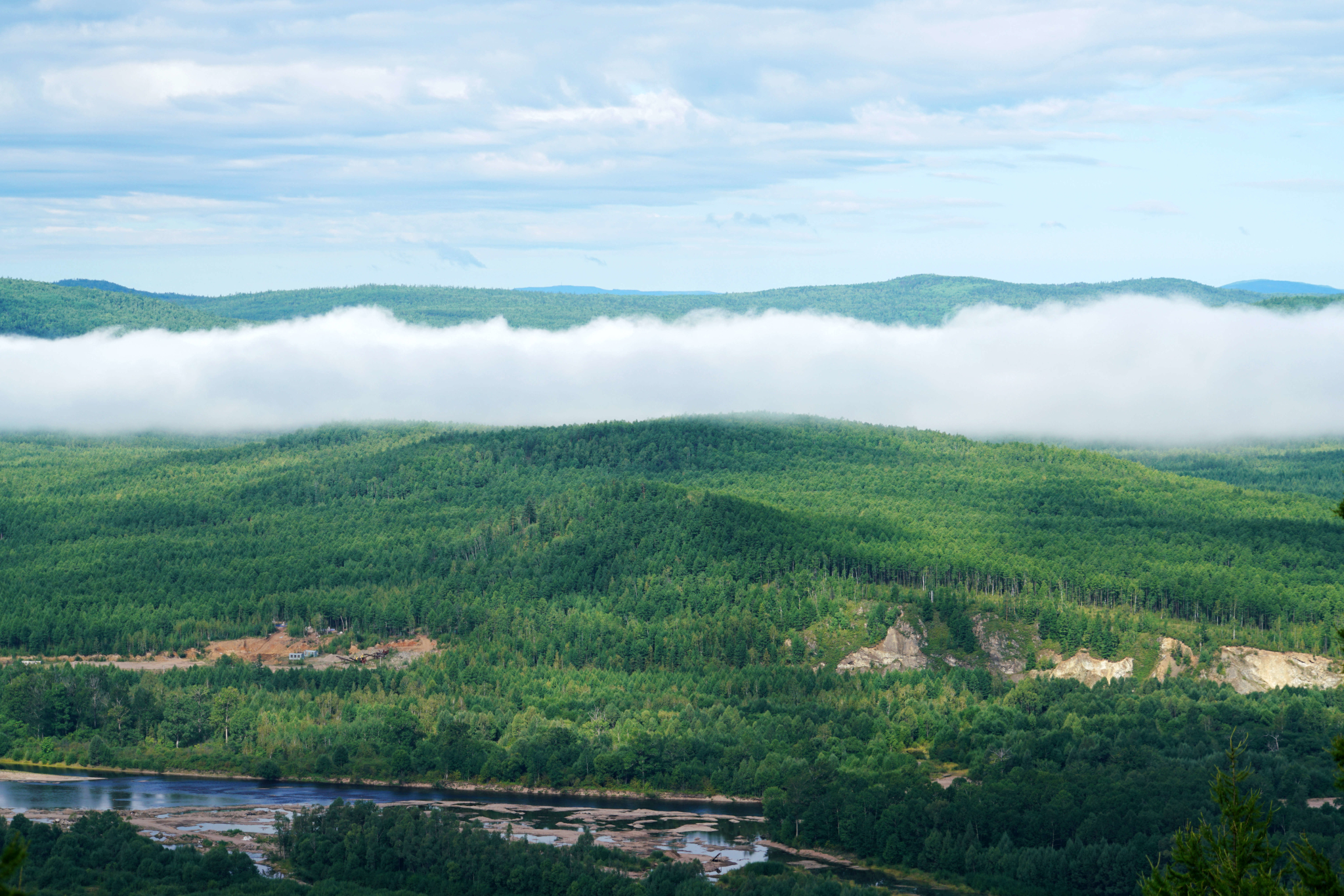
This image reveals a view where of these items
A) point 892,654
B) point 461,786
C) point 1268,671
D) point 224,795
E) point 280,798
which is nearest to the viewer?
point 280,798

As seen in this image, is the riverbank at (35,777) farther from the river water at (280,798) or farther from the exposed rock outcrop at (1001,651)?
the exposed rock outcrop at (1001,651)

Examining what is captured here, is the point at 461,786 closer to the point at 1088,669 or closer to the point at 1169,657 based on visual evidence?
the point at 1088,669

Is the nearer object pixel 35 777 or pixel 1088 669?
pixel 35 777

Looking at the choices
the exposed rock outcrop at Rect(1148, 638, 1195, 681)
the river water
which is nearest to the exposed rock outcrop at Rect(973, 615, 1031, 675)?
the exposed rock outcrop at Rect(1148, 638, 1195, 681)

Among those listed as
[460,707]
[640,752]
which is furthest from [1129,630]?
[460,707]

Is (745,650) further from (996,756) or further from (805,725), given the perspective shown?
(996,756)

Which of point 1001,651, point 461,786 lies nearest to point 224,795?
point 461,786

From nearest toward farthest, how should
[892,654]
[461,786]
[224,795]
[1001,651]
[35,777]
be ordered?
1. [224,795]
2. [461,786]
3. [35,777]
4. [1001,651]
5. [892,654]
